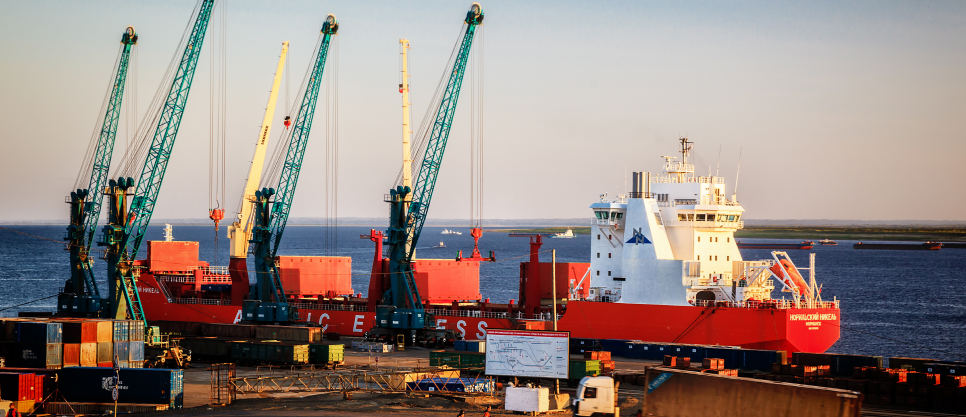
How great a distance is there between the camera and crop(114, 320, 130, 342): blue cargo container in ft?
130

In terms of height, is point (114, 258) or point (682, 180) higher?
point (682, 180)

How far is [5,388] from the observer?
1299 inches

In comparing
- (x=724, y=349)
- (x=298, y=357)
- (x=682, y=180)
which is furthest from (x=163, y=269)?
(x=724, y=349)

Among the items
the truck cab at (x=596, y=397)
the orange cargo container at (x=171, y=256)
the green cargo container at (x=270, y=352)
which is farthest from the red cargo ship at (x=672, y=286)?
the orange cargo container at (x=171, y=256)

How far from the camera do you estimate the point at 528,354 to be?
1257 inches

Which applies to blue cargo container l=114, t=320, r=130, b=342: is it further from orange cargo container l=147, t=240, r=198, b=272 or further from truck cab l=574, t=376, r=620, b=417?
orange cargo container l=147, t=240, r=198, b=272

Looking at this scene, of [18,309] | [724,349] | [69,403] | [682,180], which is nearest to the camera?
[69,403]

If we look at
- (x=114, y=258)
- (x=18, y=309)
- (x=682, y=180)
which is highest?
(x=682, y=180)

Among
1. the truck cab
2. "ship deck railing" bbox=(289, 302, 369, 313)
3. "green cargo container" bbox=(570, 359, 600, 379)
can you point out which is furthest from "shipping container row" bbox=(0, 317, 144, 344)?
the truck cab

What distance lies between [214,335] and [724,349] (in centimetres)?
2883

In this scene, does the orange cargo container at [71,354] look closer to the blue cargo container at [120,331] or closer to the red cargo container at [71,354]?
the red cargo container at [71,354]

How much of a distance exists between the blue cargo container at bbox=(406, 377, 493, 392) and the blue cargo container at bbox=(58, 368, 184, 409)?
28.3ft

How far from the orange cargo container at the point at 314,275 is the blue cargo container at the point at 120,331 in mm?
24556

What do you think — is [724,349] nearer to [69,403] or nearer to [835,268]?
[69,403]
